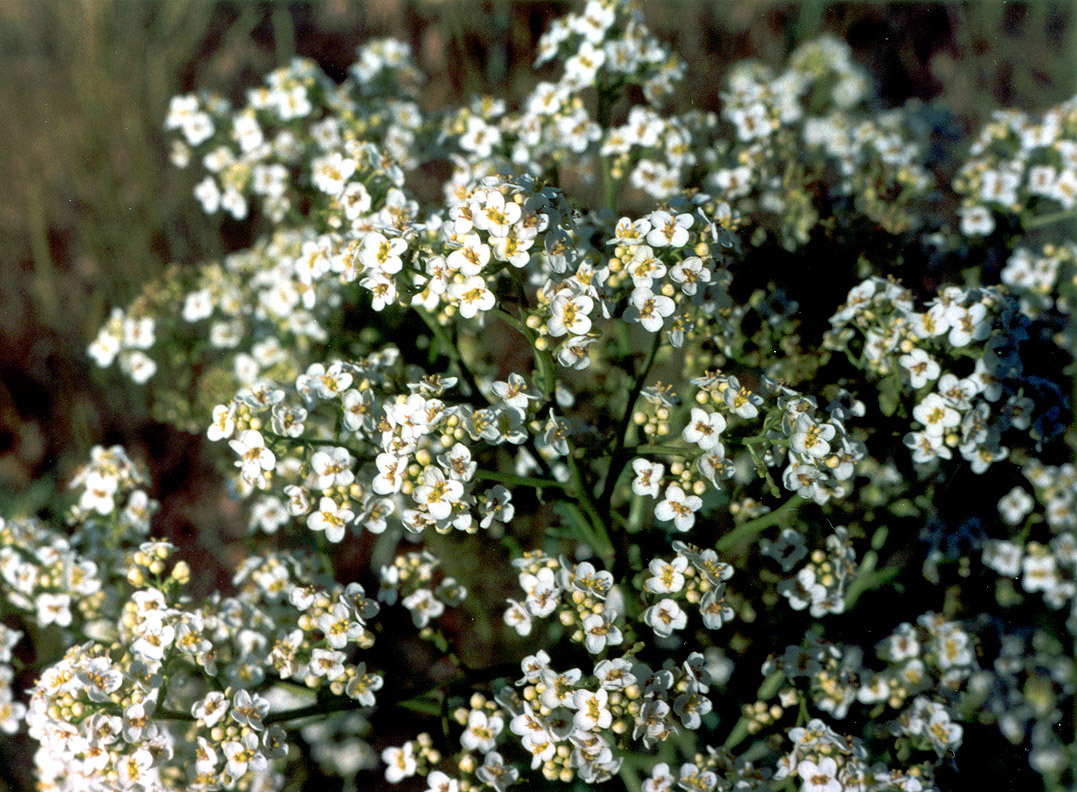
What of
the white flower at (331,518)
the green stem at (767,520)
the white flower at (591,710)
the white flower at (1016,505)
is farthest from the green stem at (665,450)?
the white flower at (1016,505)

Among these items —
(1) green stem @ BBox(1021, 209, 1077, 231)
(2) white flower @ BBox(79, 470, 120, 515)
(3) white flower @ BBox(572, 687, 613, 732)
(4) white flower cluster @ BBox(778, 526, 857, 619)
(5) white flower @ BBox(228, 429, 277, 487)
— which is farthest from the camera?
(1) green stem @ BBox(1021, 209, 1077, 231)

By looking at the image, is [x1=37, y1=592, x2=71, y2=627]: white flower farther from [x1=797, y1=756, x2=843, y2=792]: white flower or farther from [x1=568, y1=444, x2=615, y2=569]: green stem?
[x1=797, y1=756, x2=843, y2=792]: white flower

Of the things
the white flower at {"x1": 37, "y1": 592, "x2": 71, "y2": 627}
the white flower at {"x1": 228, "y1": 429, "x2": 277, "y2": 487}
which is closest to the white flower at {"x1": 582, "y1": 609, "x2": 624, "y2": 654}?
the white flower at {"x1": 228, "y1": 429, "x2": 277, "y2": 487}

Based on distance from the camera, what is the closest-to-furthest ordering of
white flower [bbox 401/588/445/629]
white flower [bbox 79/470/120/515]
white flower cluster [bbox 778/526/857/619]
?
Result: white flower cluster [bbox 778/526/857/619], white flower [bbox 401/588/445/629], white flower [bbox 79/470/120/515]

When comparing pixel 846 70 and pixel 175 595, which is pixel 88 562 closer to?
pixel 175 595

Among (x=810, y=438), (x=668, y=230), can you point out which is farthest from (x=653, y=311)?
(x=810, y=438)

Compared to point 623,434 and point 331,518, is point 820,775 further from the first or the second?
point 331,518

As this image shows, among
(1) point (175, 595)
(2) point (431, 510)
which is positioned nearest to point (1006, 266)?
(2) point (431, 510)

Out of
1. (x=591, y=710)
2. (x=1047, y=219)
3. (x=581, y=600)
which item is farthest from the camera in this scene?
(x=1047, y=219)
